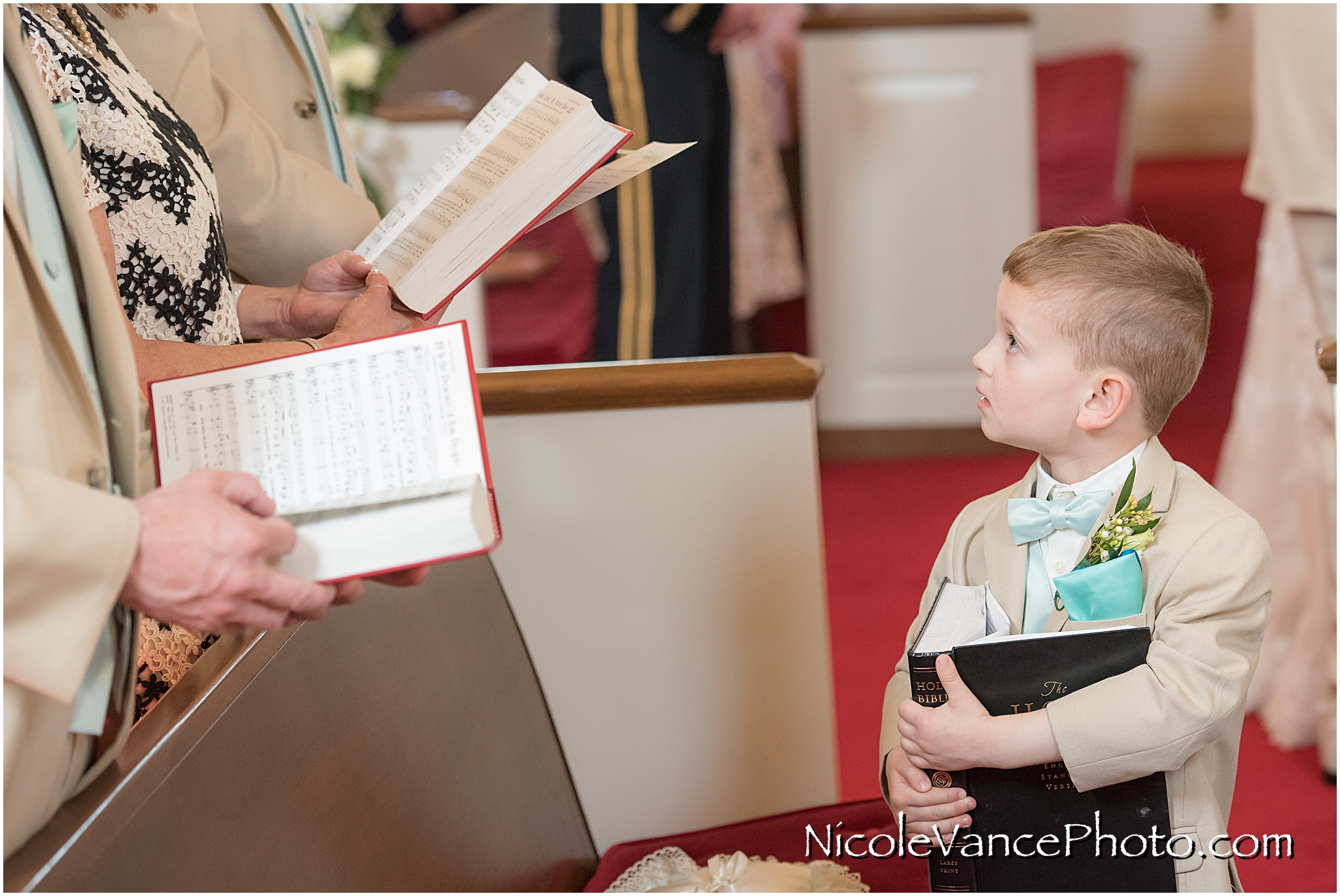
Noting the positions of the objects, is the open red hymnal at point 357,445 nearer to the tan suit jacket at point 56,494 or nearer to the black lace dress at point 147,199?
the tan suit jacket at point 56,494

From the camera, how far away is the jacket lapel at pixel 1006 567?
0.95 meters

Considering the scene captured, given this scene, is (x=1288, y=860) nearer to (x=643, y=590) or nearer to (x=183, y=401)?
(x=643, y=590)

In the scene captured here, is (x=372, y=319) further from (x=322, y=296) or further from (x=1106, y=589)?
(x=1106, y=589)

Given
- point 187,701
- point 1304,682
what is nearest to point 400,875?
point 187,701

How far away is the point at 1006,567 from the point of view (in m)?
0.96

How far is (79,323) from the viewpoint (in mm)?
796

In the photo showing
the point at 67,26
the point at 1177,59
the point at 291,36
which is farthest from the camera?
the point at 1177,59

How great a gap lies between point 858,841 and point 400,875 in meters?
0.47

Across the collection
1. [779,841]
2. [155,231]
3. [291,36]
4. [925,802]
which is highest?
[291,36]

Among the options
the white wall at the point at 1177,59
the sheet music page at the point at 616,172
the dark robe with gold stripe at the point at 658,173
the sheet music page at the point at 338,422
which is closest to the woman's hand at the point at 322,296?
the sheet music page at the point at 616,172

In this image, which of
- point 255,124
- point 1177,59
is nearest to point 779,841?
point 255,124

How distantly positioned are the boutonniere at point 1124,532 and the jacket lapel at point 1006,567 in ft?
0.17

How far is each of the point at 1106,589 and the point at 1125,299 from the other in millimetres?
224

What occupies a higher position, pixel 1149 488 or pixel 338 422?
pixel 338 422
